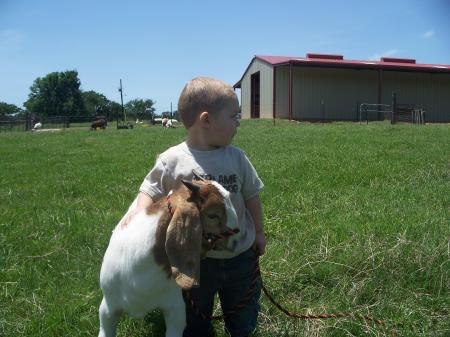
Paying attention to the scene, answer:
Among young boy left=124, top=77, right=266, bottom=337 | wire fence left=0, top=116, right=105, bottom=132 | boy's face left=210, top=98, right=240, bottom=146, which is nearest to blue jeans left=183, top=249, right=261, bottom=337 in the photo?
young boy left=124, top=77, right=266, bottom=337

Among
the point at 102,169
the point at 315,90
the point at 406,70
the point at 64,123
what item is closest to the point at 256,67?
the point at 315,90

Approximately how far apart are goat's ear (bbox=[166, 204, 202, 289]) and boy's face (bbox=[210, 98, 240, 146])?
0.65 m

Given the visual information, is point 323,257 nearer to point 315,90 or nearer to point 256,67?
point 315,90

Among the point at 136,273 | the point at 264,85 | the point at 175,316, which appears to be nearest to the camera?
the point at 136,273

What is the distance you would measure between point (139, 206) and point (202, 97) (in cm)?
65

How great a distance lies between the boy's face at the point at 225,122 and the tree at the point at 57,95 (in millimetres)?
98412

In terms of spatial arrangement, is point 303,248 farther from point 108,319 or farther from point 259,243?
point 108,319

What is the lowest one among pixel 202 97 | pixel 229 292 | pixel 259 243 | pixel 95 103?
pixel 229 292

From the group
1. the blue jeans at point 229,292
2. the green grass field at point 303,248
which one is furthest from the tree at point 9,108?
the blue jeans at point 229,292

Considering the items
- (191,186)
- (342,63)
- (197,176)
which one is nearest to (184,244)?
(191,186)

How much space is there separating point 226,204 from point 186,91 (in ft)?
2.37

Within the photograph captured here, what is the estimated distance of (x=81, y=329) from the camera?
2.95m

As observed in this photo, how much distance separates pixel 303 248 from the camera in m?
3.92

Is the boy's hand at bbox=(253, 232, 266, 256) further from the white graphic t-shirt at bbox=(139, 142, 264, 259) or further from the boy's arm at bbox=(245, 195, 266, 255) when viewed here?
the white graphic t-shirt at bbox=(139, 142, 264, 259)
